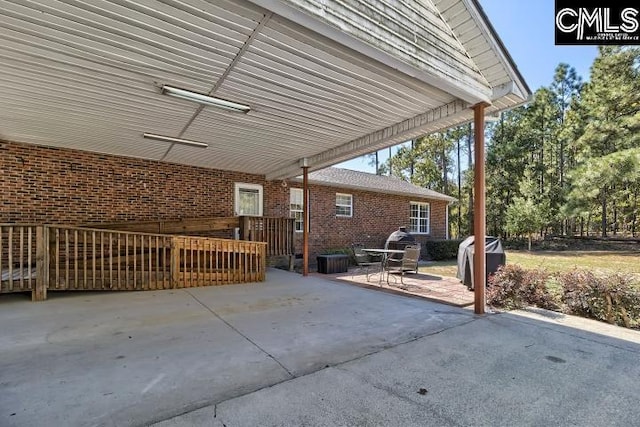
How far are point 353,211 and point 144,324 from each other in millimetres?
9889

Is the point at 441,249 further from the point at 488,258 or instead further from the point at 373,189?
the point at 488,258

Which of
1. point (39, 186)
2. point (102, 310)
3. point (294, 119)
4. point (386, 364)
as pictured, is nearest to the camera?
point (386, 364)

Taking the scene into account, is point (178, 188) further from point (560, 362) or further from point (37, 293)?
point (560, 362)

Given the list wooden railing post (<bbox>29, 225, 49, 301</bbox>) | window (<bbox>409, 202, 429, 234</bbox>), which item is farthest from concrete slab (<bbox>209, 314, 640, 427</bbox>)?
window (<bbox>409, 202, 429, 234</bbox>)

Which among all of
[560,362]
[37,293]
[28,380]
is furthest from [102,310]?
[560,362]

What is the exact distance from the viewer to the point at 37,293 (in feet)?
19.1

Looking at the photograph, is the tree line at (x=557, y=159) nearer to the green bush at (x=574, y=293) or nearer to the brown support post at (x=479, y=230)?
the green bush at (x=574, y=293)

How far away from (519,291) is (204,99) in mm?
6158

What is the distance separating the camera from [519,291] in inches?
222

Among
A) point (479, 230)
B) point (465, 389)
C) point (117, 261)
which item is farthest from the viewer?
point (117, 261)

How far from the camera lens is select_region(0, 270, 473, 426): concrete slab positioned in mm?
2477

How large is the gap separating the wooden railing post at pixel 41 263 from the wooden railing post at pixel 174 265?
7.08 feet

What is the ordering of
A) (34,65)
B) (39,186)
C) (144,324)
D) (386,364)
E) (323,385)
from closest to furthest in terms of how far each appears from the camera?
(323,385) → (386,364) → (34,65) → (144,324) → (39,186)

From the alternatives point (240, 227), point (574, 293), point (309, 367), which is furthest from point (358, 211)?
point (309, 367)
